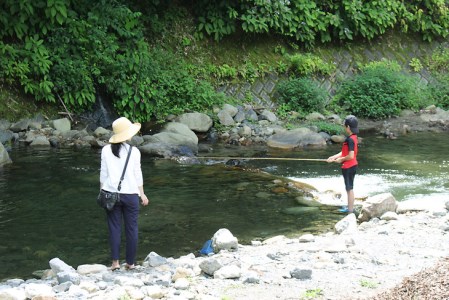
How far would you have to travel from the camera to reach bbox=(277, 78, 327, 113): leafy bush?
1978 cm

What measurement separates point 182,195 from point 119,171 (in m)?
4.62

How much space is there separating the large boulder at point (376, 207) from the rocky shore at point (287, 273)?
3.02 ft

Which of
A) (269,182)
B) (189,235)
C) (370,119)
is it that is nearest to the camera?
(189,235)

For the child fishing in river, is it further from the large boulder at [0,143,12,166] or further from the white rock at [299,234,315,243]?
the large boulder at [0,143,12,166]

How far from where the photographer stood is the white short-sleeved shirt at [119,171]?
24.3 ft

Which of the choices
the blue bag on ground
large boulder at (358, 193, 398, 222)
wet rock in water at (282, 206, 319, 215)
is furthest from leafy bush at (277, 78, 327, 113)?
the blue bag on ground

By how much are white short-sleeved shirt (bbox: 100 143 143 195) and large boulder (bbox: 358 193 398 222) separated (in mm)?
3936

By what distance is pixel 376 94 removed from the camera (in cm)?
2016

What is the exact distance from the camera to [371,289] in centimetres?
629

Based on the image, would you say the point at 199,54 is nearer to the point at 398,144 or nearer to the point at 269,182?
the point at 398,144

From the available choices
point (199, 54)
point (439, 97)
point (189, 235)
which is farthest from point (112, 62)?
point (439, 97)

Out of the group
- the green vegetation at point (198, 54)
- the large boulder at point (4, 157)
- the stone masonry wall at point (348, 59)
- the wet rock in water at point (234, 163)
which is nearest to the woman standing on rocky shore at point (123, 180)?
the wet rock in water at point (234, 163)

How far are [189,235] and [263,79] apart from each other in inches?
449

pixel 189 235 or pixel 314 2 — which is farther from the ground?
pixel 314 2
